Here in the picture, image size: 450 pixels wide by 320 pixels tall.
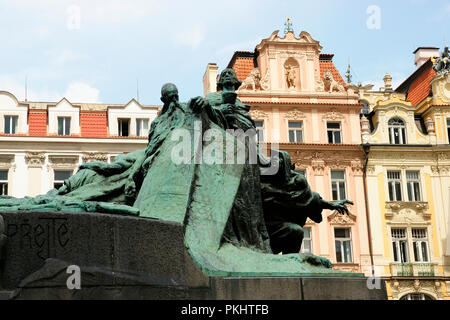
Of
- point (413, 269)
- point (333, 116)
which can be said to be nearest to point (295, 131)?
point (333, 116)

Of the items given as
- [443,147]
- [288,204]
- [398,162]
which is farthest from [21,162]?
[288,204]

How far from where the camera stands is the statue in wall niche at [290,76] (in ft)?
112

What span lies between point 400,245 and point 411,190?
2.58 metres

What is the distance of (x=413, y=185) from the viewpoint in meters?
33.6

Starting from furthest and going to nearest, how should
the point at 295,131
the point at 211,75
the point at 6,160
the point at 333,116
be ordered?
the point at 211,75, the point at 333,116, the point at 295,131, the point at 6,160

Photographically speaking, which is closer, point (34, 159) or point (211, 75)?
point (34, 159)

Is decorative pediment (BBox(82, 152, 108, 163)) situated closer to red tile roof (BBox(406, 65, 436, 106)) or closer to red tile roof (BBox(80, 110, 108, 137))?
red tile roof (BBox(80, 110, 108, 137))

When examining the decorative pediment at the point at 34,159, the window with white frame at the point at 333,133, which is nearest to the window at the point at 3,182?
the decorative pediment at the point at 34,159

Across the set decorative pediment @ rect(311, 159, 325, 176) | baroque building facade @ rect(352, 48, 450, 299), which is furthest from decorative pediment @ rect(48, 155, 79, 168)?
baroque building facade @ rect(352, 48, 450, 299)

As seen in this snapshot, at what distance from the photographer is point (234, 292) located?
6383 mm

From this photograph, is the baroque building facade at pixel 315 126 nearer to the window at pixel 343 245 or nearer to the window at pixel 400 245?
the window at pixel 343 245

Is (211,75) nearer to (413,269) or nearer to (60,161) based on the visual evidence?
(60,161)

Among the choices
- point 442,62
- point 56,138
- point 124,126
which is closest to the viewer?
point 56,138

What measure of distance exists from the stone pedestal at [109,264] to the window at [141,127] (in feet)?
86.8
